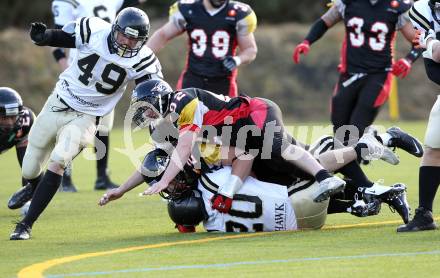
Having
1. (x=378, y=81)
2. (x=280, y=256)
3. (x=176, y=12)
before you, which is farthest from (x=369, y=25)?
(x=280, y=256)

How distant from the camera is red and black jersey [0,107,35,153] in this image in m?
8.77

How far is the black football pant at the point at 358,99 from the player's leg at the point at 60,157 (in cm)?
313

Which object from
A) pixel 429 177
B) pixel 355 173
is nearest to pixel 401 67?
pixel 355 173

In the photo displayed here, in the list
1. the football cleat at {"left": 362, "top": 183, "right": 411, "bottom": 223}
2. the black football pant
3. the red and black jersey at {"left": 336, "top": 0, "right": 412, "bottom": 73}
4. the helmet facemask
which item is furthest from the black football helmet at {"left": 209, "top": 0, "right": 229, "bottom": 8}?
the football cleat at {"left": 362, "top": 183, "right": 411, "bottom": 223}

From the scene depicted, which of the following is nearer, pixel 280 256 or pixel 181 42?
pixel 280 256

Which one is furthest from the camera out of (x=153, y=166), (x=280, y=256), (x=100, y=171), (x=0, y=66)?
(x=0, y=66)

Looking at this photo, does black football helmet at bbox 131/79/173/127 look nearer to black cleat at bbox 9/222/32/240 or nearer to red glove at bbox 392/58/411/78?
black cleat at bbox 9/222/32/240

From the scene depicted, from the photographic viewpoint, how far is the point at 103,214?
8.69 m

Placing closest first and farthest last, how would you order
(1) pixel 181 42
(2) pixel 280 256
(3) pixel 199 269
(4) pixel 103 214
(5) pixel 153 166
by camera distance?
(3) pixel 199 269 → (2) pixel 280 256 → (5) pixel 153 166 → (4) pixel 103 214 → (1) pixel 181 42

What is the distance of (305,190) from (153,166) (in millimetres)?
1066

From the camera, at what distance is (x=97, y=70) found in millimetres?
7828

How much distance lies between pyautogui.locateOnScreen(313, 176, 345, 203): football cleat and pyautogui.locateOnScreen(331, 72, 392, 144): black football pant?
3.11 meters

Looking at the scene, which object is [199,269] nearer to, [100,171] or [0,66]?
[100,171]

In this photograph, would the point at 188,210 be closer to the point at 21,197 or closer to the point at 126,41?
the point at 126,41
